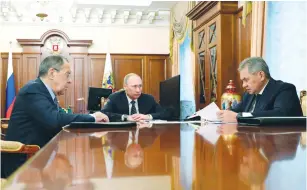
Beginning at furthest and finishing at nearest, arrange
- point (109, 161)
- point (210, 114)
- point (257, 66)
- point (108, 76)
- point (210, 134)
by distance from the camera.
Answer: point (108, 76)
point (257, 66)
point (210, 114)
point (210, 134)
point (109, 161)

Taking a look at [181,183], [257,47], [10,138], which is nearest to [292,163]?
[181,183]

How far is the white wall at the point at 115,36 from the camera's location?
8.59m

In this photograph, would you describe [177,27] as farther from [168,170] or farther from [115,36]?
[168,170]

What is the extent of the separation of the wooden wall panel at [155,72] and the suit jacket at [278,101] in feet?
20.5

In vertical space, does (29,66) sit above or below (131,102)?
above

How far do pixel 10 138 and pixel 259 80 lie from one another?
6.54 feet

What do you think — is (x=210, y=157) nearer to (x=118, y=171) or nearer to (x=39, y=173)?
(x=118, y=171)

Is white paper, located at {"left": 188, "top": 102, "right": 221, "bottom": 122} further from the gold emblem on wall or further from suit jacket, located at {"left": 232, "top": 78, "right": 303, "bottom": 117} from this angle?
the gold emblem on wall

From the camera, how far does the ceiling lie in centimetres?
764

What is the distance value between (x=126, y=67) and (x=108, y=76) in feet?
2.15

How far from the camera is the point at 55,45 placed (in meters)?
8.62

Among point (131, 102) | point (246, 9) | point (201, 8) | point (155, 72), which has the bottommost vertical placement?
point (131, 102)

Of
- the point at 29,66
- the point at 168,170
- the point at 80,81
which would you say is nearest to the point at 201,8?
the point at 168,170

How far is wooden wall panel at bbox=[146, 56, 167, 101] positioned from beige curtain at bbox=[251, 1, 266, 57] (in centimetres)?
522
